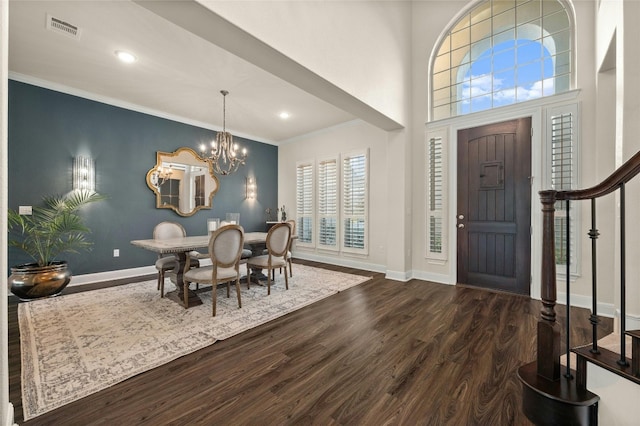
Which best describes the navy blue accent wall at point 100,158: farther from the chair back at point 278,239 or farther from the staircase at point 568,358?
the staircase at point 568,358

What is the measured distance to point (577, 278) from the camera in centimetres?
324

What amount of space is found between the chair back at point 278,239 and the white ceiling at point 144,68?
214 cm

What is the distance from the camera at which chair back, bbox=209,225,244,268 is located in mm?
2963

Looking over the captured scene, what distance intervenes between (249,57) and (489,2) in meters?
3.96

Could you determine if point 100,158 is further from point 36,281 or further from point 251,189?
point 251,189

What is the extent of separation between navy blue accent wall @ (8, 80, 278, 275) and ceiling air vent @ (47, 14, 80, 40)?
1.73 meters

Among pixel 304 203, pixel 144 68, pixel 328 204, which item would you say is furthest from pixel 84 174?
pixel 328 204

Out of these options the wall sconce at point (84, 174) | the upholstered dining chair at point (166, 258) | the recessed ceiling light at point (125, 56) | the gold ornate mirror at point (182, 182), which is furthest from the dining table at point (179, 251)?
the recessed ceiling light at point (125, 56)

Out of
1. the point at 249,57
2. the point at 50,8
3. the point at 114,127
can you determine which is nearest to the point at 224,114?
the point at 114,127

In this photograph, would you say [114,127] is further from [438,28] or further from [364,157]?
[438,28]

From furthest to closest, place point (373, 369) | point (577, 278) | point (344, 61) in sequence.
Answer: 1. point (577, 278)
2. point (344, 61)
3. point (373, 369)

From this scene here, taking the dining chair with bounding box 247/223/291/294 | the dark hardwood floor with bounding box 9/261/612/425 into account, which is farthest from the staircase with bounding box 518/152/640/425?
the dining chair with bounding box 247/223/291/294

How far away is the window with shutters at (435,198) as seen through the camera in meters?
4.29

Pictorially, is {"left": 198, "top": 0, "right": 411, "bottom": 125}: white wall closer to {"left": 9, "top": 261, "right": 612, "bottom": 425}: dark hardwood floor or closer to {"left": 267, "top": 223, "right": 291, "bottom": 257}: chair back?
{"left": 267, "top": 223, "right": 291, "bottom": 257}: chair back
